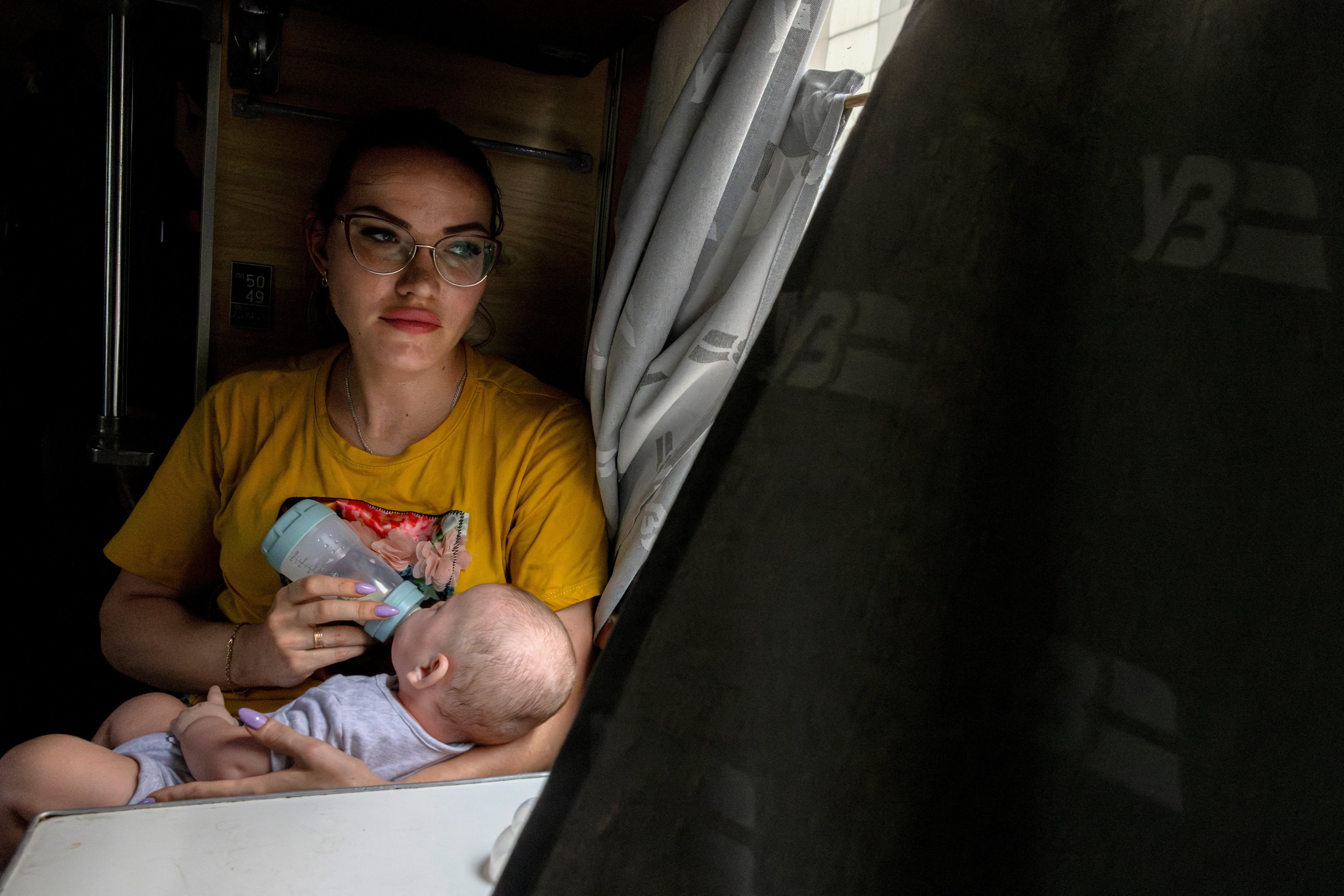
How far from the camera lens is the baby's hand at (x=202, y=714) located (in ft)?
3.59

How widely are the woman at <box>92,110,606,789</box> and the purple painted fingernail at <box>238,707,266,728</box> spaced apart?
36 centimetres

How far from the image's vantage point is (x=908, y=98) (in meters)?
0.18

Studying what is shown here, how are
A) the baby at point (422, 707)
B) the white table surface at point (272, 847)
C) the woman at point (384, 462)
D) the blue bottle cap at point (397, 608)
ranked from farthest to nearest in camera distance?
the woman at point (384, 462) → the blue bottle cap at point (397, 608) → the baby at point (422, 707) → the white table surface at point (272, 847)

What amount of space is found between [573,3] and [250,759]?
1.18 metres

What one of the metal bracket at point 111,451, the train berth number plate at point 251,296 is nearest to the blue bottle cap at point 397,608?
the metal bracket at point 111,451

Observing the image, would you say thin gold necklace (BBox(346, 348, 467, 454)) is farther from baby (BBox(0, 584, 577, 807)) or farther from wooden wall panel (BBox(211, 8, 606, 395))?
baby (BBox(0, 584, 577, 807))

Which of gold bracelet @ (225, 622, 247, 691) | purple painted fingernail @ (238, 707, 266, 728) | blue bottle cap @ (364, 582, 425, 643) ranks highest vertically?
purple painted fingernail @ (238, 707, 266, 728)

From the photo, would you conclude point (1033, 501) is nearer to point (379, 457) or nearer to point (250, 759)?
point (250, 759)

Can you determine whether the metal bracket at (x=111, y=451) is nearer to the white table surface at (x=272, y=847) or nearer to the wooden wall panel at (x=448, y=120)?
the wooden wall panel at (x=448, y=120)

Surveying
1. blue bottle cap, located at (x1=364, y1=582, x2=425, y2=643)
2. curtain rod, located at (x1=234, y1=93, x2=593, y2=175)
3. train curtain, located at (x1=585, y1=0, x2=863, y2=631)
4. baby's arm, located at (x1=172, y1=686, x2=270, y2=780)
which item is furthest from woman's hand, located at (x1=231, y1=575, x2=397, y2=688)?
curtain rod, located at (x1=234, y1=93, x2=593, y2=175)

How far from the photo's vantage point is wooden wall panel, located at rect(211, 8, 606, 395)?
Result: 5.49 ft

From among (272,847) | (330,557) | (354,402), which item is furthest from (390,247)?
(272,847)

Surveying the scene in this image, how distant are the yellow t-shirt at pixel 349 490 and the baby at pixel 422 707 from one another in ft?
0.62

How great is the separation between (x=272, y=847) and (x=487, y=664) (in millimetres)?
537
